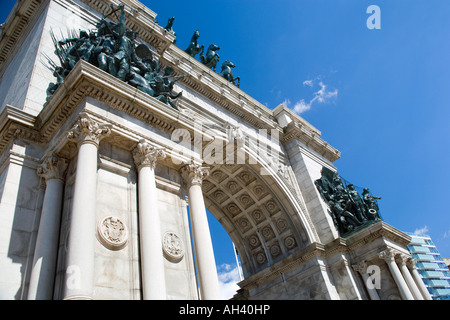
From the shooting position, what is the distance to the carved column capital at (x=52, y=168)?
895 centimetres

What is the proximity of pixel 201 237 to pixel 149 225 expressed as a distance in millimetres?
1793

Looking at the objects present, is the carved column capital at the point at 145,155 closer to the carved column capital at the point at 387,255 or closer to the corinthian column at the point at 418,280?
the carved column capital at the point at 387,255

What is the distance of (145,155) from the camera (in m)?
9.61

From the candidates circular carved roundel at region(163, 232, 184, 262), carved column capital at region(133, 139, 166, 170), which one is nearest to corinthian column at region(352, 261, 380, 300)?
circular carved roundel at region(163, 232, 184, 262)

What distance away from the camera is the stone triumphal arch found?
310 inches

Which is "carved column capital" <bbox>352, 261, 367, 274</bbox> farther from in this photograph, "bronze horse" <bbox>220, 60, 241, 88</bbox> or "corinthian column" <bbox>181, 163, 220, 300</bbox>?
"bronze horse" <bbox>220, 60, 241, 88</bbox>

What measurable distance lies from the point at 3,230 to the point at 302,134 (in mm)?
18311

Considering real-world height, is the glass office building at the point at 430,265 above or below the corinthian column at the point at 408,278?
above

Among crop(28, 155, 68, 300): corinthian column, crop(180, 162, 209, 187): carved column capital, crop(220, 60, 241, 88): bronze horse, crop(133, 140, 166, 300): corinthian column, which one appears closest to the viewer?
crop(28, 155, 68, 300): corinthian column

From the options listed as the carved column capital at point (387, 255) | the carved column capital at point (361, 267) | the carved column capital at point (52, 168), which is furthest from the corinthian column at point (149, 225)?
the carved column capital at point (387, 255)

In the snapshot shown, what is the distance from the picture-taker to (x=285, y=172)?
21438 millimetres

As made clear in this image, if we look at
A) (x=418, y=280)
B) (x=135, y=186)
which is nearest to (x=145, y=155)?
(x=135, y=186)

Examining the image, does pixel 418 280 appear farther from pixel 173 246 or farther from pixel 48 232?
pixel 48 232

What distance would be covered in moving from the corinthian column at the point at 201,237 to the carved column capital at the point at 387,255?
440 inches
